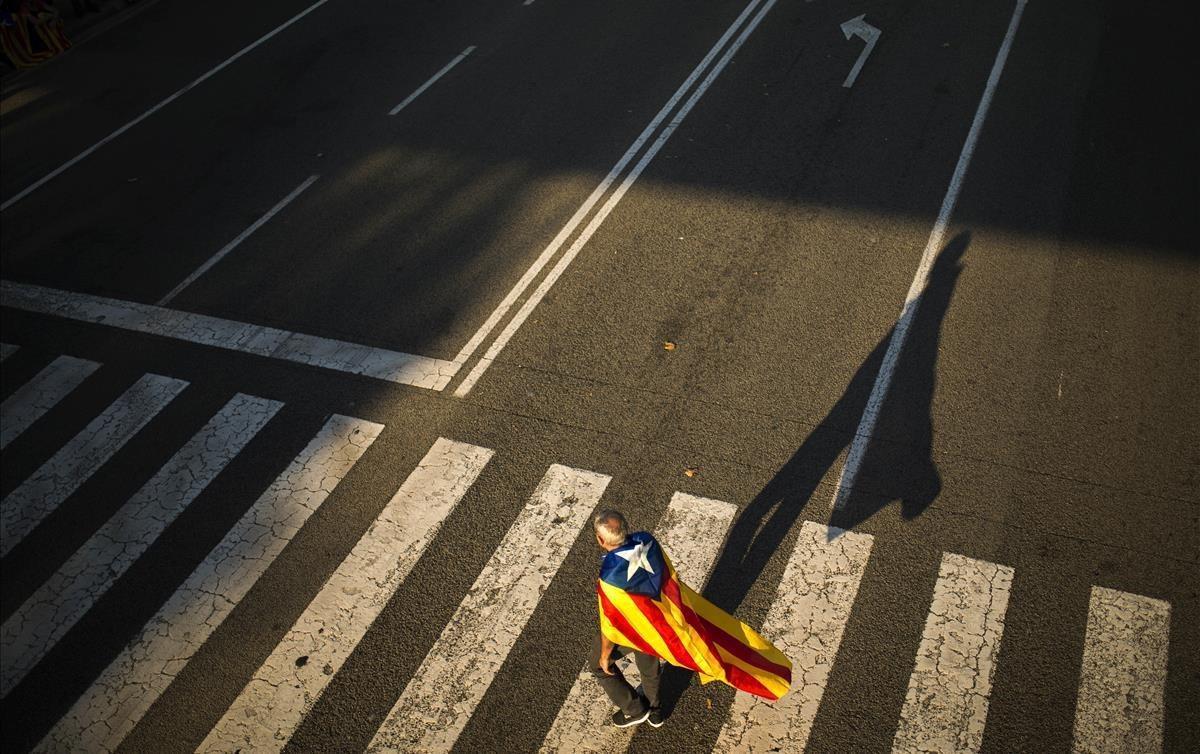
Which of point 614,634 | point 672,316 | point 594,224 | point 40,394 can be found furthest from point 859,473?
point 40,394

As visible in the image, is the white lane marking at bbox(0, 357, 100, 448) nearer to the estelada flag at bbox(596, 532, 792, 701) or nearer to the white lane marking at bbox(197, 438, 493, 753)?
the white lane marking at bbox(197, 438, 493, 753)

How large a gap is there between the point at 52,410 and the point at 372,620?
191 inches

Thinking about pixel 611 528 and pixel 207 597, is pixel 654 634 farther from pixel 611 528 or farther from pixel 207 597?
pixel 207 597

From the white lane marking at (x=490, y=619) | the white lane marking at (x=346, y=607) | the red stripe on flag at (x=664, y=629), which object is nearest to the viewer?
the red stripe on flag at (x=664, y=629)

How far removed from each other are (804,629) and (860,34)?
10335 millimetres

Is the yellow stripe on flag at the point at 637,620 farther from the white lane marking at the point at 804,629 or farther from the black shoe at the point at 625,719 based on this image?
the white lane marking at the point at 804,629

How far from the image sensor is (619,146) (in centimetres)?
1195

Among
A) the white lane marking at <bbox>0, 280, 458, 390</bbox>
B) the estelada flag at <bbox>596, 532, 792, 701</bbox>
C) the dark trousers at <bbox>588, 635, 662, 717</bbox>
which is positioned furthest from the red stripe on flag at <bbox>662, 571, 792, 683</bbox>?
the white lane marking at <bbox>0, 280, 458, 390</bbox>

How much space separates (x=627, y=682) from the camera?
19.6 feet

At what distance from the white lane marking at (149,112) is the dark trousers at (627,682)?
1193cm

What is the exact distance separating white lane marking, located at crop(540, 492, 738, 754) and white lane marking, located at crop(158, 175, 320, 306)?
665 cm

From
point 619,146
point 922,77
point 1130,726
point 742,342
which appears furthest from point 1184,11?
point 1130,726

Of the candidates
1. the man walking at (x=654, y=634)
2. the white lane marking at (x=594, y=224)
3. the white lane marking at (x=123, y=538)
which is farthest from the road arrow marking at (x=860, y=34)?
the man walking at (x=654, y=634)

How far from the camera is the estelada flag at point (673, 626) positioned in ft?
16.3
